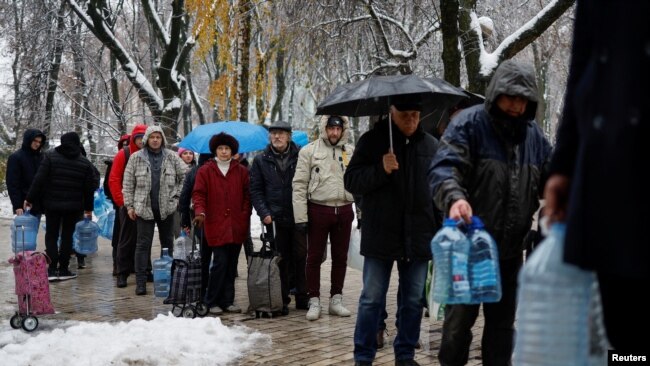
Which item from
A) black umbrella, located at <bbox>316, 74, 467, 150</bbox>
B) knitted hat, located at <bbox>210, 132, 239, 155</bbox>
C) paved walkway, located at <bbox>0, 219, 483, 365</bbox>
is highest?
black umbrella, located at <bbox>316, 74, 467, 150</bbox>

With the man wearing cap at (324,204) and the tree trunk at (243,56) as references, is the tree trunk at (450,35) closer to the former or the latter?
the man wearing cap at (324,204)

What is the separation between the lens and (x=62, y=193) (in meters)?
11.1

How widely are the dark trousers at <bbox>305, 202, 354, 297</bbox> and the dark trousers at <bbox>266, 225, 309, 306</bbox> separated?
12.4 inches

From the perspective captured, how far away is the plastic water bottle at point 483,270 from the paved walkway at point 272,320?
2.39 metres

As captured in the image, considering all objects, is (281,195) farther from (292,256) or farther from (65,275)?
(65,275)

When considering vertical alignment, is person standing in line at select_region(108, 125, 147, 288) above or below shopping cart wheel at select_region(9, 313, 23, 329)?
above

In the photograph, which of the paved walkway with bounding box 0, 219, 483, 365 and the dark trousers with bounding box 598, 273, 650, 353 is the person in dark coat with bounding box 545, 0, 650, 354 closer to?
the dark trousers with bounding box 598, 273, 650, 353

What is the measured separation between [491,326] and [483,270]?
1002mm

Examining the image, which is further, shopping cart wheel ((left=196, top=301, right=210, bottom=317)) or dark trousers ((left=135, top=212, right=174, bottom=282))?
dark trousers ((left=135, top=212, right=174, bottom=282))

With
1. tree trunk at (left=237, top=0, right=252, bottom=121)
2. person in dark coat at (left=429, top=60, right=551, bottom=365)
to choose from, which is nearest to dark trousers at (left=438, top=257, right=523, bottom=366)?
person in dark coat at (left=429, top=60, right=551, bottom=365)

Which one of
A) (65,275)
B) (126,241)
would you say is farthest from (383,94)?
(65,275)

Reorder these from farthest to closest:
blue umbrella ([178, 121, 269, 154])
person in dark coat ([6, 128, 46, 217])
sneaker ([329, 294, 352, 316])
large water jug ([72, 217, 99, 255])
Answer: large water jug ([72, 217, 99, 255])
person in dark coat ([6, 128, 46, 217])
blue umbrella ([178, 121, 269, 154])
sneaker ([329, 294, 352, 316])

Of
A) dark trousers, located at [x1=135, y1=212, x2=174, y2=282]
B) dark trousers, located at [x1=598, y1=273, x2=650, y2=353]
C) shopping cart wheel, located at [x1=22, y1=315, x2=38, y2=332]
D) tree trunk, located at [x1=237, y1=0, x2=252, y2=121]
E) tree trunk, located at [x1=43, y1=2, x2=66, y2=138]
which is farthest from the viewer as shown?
tree trunk, located at [x1=43, y1=2, x2=66, y2=138]

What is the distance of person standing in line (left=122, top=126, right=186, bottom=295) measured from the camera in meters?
10.2
